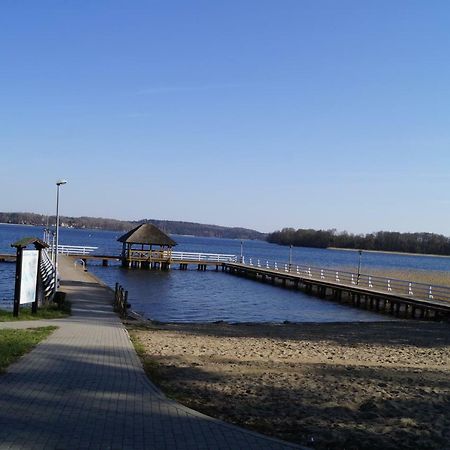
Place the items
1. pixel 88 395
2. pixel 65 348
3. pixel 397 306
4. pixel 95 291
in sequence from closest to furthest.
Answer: pixel 88 395 < pixel 65 348 < pixel 95 291 < pixel 397 306

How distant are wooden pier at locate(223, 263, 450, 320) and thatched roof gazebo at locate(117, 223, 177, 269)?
12.0 meters

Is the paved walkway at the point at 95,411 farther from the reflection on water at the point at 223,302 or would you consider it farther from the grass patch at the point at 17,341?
the reflection on water at the point at 223,302

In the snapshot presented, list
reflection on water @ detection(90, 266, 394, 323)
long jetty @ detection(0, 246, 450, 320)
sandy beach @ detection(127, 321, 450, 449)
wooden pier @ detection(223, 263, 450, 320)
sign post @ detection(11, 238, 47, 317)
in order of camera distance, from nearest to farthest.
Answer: sandy beach @ detection(127, 321, 450, 449) → sign post @ detection(11, 238, 47, 317) → reflection on water @ detection(90, 266, 394, 323) → wooden pier @ detection(223, 263, 450, 320) → long jetty @ detection(0, 246, 450, 320)

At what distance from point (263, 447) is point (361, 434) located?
4.25 ft

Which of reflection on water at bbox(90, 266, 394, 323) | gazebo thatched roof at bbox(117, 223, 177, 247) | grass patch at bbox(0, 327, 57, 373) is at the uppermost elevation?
gazebo thatched roof at bbox(117, 223, 177, 247)

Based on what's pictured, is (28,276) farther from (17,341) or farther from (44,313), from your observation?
(17,341)

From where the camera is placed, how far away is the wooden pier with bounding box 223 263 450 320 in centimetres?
2953

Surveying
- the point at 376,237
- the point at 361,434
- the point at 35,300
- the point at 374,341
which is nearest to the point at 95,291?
the point at 35,300

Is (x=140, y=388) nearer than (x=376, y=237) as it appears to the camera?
Yes

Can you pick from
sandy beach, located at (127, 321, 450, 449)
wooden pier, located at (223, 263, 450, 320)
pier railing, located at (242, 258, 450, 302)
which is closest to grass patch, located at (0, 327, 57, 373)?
sandy beach, located at (127, 321, 450, 449)

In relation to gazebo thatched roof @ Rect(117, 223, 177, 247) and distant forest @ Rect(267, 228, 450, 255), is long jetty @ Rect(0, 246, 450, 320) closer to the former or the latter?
gazebo thatched roof @ Rect(117, 223, 177, 247)

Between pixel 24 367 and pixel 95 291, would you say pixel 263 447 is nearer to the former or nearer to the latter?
pixel 24 367

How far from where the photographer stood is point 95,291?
2880 cm

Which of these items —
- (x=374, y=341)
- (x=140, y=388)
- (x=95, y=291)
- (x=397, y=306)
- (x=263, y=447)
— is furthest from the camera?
(x=397, y=306)
